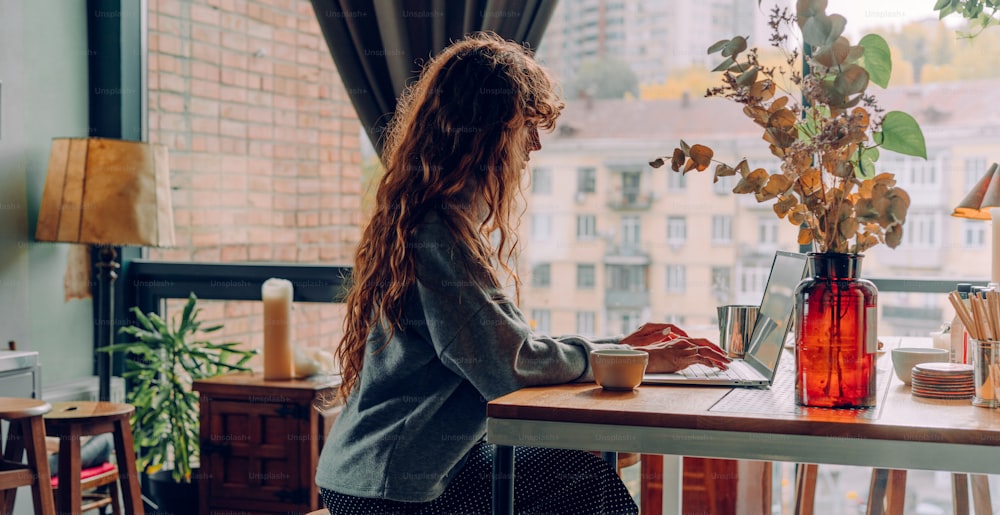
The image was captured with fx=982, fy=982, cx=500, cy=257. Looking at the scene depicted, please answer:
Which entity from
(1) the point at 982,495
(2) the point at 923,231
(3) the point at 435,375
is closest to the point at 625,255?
(2) the point at 923,231

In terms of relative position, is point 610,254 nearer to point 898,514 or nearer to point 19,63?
point 898,514

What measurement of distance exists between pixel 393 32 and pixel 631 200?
0.95 meters

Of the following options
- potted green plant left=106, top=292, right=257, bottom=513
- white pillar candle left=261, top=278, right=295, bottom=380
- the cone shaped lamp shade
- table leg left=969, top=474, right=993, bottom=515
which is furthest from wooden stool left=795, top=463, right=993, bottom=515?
potted green plant left=106, top=292, right=257, bottom=513

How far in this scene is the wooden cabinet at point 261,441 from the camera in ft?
9.00

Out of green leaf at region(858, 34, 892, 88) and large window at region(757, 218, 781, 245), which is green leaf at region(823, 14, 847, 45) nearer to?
green leaf at region(858, 34, 892, 88)

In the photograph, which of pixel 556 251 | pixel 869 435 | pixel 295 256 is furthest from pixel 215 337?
pixel 869 435

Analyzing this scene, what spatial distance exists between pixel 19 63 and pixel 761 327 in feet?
8.25

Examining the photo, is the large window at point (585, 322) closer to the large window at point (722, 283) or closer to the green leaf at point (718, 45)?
the large window at point (722, 283)

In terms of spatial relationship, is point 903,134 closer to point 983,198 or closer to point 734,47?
point 734,47

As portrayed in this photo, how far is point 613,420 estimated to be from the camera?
128 cm

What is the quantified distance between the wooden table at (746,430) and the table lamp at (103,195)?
6.48 feet

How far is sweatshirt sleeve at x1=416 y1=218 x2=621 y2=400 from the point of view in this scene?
4.86 ft

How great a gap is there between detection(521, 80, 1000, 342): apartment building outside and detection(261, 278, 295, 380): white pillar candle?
0.73 meters

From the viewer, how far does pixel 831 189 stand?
4.31 feet
